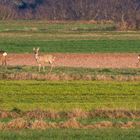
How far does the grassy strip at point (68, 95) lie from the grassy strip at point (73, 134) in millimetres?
5876

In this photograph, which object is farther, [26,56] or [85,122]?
[26,56]

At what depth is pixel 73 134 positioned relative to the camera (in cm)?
2136

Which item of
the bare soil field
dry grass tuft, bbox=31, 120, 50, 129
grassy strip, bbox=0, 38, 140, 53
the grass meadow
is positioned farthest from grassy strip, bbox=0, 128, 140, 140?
grassy strip, bbox=0, 38, 140, 53

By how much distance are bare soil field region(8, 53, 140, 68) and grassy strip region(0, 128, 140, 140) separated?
2325cm

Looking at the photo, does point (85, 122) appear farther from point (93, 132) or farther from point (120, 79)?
point (120, 79)

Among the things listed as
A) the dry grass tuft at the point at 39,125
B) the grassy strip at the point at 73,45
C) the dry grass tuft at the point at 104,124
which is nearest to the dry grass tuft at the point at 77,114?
the dry grass tuft at the point at 104,124

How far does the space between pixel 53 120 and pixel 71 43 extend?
1367 inches

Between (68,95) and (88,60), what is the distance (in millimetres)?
16964

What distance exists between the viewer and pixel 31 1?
456 ft

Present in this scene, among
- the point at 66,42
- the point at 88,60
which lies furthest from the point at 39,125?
the point at 66,42

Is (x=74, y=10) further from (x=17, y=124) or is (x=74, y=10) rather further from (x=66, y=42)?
(x=17, y=124)

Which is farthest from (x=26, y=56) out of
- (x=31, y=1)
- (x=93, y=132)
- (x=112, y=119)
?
(x=31, y=1)

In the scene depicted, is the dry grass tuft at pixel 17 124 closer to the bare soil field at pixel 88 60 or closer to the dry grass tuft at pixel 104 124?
the dry grass tuft at pixel 104 124

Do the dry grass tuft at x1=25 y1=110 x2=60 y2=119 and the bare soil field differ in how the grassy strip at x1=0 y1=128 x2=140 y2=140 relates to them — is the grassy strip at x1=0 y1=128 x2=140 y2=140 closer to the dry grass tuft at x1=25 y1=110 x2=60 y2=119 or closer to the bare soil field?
the dry grass tuft at x1=25 y1=110 x2=60 y2=119
